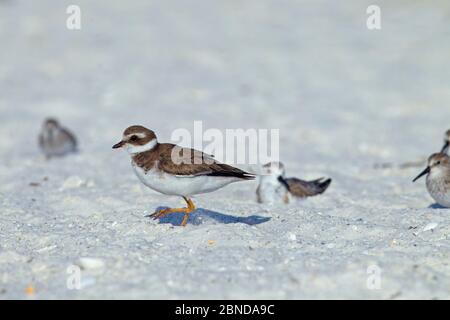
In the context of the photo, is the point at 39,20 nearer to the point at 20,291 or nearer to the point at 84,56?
the point at 84,56

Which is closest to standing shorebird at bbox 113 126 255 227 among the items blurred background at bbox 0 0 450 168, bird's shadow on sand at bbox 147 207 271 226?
bird's shadow on sand at bbox 147 207 271 226

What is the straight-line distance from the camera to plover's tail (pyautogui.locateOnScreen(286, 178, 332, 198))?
386 inches

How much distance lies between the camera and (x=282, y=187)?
986 centimetres

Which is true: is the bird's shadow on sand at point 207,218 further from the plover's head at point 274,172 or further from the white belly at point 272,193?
the plover's head at point 274,172

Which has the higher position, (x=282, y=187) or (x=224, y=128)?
(x=224, y=128)

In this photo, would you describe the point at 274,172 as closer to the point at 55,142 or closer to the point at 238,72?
the point at 55,142

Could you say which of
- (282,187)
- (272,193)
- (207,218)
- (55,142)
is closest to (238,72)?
(55,142)

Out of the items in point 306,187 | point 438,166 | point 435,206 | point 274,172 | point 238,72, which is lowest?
point 435,206

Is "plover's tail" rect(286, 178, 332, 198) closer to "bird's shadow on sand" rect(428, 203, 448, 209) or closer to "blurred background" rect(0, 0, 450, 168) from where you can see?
"bird's shadow on sand" rect(428, 203, 448, 209)

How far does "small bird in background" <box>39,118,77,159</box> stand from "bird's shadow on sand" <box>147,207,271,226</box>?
451cm

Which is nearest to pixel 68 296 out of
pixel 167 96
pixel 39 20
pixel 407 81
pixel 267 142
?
pixel 267 142

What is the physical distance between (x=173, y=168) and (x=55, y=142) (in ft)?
17.3

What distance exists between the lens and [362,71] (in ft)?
55.7
